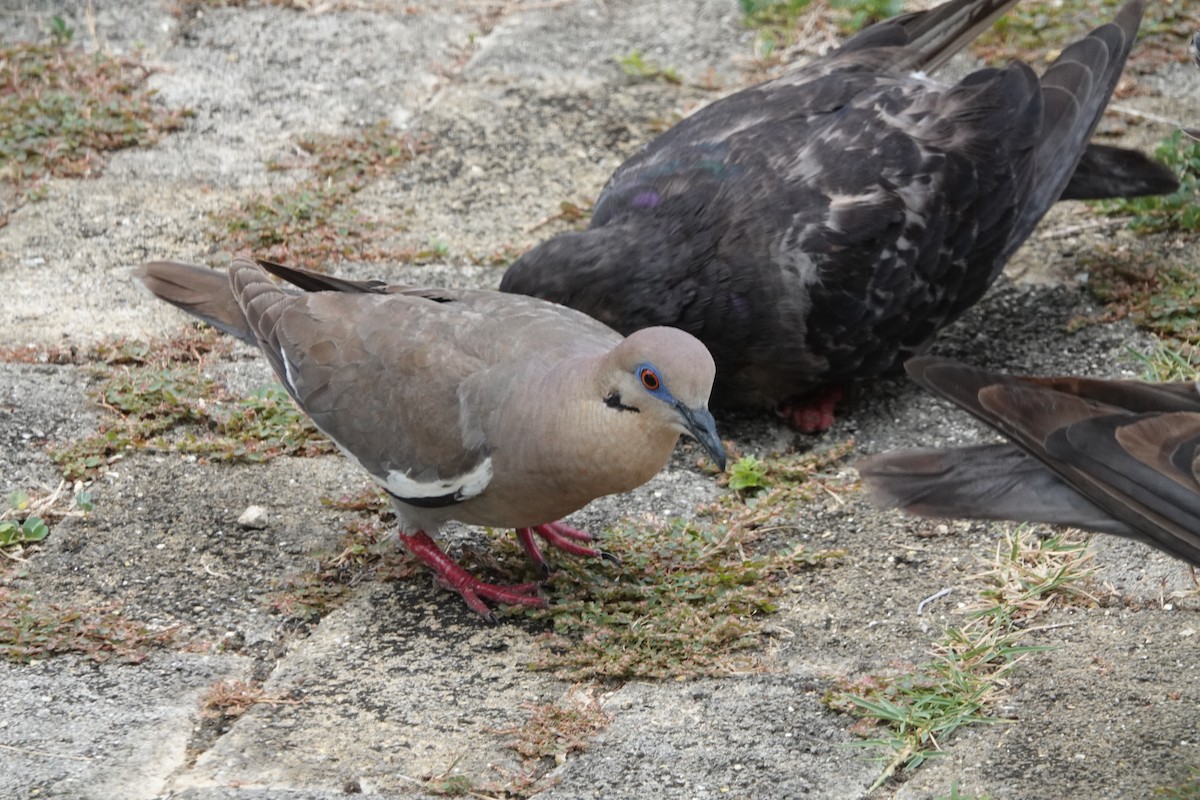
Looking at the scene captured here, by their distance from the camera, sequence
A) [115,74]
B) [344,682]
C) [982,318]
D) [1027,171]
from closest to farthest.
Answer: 1. [344,682]
2. [1027,171]
3. [982,318]
4. [115,74]

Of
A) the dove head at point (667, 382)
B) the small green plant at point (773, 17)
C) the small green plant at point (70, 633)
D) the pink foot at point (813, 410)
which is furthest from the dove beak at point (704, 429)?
the small green plant at point (773, 17)

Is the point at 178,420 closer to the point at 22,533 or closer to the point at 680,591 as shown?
the point at 22,533

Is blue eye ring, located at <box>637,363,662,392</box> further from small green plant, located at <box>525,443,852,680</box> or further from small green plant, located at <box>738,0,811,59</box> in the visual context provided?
small green plant, located at <box>738,0,811,59</box>

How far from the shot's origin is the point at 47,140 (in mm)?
6629

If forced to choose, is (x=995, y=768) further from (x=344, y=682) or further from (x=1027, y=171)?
(x=1027, y=171)

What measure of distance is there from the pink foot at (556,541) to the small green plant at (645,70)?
337cm

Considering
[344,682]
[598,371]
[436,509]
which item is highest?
[598,371]

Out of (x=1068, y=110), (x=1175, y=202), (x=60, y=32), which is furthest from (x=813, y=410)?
(x=60, y=32)

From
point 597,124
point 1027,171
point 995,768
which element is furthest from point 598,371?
point 597,124

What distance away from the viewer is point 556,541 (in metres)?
4.42

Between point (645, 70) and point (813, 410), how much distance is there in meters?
2.72

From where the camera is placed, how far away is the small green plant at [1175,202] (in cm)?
580

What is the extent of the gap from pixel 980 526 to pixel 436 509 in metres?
1.68

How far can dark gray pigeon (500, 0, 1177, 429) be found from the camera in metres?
4.94
